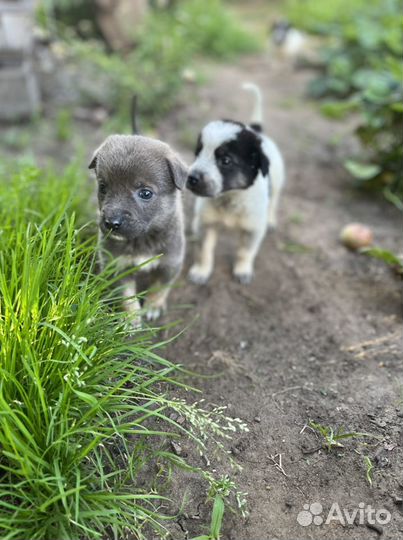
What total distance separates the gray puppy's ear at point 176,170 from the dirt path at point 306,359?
1.13m

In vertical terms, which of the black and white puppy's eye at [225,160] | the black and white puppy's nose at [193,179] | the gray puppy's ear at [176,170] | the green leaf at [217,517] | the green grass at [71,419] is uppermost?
the gray puppy's ear at [176,170]

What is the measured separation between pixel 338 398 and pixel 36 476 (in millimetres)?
1777

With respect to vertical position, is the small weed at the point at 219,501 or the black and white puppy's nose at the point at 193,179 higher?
the black and white puppy's nose at the point at 193,179

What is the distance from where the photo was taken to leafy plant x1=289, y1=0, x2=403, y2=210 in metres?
5.36

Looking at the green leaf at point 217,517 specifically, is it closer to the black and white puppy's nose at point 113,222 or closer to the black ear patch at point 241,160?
the black and white puppy's nose at point 113,222

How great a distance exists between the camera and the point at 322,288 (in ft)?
14.4

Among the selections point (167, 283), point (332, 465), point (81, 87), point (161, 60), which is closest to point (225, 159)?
point (167, 283)

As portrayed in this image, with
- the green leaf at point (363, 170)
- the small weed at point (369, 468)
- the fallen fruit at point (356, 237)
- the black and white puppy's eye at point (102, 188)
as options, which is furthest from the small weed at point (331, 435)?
the green leaf at point (363, 170)

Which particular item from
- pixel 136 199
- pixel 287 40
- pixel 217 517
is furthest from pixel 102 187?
A: pixel 287 40

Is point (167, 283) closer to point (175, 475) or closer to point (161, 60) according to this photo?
point (175, 475)

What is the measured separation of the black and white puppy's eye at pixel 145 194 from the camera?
3106 millimetres

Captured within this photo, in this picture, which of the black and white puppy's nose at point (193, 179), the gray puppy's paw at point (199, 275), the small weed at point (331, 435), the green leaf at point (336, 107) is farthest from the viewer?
the green leaf at point (336, 107)

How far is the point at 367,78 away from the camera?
23.1 ft

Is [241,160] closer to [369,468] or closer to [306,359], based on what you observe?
[306,359]
